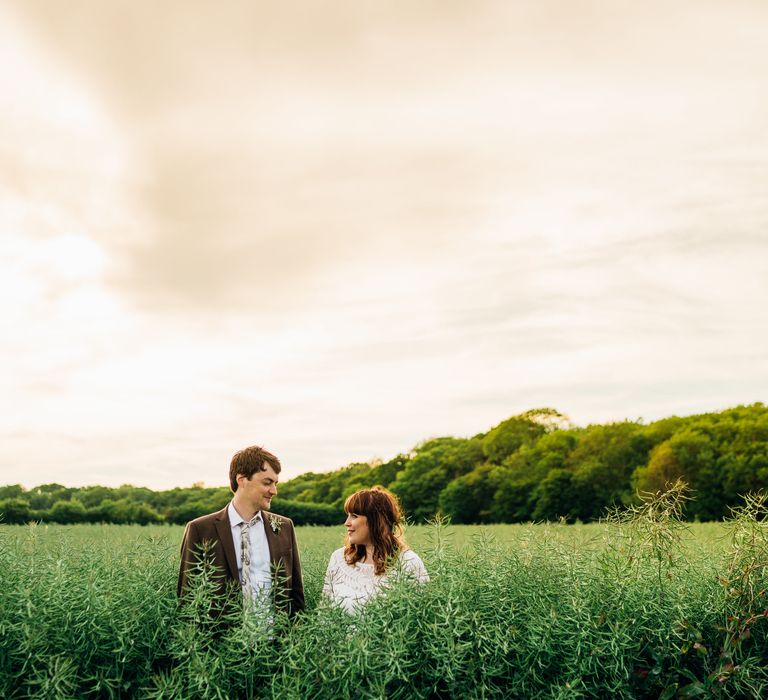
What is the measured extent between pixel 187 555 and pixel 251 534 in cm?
57

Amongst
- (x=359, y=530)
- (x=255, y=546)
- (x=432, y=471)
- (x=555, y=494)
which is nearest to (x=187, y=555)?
(x=255, y=546)

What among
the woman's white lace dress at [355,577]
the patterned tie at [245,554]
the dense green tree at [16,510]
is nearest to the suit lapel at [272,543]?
the patterned tie at [245,554]

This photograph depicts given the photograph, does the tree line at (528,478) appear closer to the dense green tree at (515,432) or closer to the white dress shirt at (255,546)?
the dense green tree at (515,432)

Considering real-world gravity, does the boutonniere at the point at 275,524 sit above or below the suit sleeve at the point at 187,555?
above

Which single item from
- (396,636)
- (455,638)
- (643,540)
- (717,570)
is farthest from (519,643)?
(717,570)

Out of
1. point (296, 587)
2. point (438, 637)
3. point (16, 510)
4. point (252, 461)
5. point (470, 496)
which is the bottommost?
point (470, 496)

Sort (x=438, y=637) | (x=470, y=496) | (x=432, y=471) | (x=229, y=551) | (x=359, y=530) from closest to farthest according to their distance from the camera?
(x=438, y=637), (x=229, y=551), (x=359, y=530), (x=470, y=496), (x=432, y=471)

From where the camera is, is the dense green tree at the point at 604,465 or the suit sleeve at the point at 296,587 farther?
the dense green tree at the point at 604,465

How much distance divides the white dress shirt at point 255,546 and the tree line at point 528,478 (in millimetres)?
21581

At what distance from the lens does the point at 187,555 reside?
5.20m

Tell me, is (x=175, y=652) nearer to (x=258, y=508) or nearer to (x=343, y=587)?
(x=258, y=508)

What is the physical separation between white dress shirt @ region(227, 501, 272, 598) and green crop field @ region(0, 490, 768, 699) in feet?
1.89

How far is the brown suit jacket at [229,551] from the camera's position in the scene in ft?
17.0

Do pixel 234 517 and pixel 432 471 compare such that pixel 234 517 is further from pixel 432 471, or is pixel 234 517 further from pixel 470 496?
pixel 432 471
